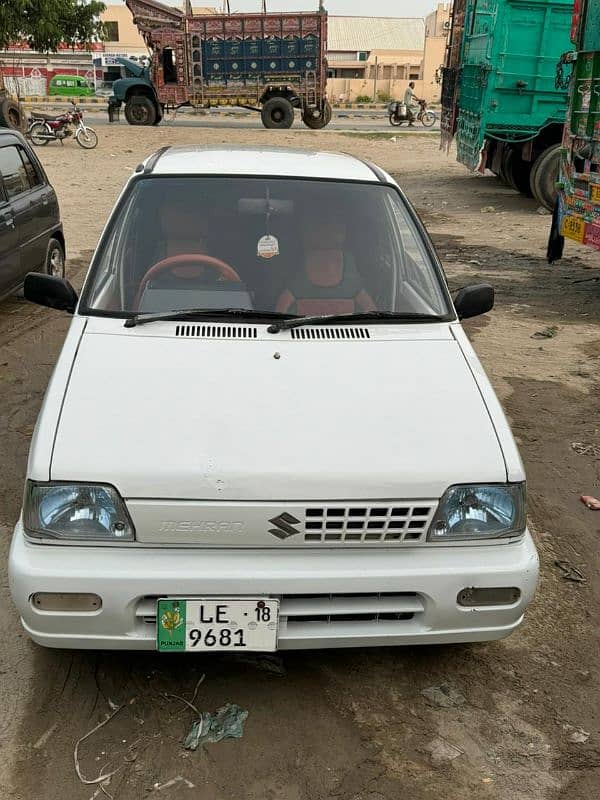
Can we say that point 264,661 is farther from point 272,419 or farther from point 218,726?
point 272,419

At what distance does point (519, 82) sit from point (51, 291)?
33.4 ft

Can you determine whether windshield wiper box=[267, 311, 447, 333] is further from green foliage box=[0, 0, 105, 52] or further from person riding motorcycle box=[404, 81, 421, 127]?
person riding motorcycle box=[404, 81, 421, 127]

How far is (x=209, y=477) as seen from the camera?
2.22 metres

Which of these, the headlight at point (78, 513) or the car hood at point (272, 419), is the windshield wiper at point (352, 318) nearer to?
the car hood at point (272, 419)

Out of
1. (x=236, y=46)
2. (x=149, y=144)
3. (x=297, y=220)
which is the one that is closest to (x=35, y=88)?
(x=236, y=46)

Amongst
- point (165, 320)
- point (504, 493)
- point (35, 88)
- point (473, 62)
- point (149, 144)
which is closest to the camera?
point (504, 493)

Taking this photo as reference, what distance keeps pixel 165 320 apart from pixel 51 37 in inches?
985

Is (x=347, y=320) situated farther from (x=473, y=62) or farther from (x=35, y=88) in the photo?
(x=35, y=88)

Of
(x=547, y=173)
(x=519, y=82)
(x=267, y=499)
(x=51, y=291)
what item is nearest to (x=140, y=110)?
(x=519, y=82)

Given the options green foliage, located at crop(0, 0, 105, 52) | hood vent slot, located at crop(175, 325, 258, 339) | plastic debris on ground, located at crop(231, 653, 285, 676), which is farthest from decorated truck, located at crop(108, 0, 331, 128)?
plastic debris on ground, located at crop(231, 653, 285, 676)

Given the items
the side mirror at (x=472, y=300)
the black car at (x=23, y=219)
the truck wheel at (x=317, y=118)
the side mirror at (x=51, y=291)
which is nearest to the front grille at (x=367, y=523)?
the side mirror at (x=472, y=300)

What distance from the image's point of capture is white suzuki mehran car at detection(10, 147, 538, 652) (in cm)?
221

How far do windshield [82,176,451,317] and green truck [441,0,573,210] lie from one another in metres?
9.11

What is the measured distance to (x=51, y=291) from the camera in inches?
130
